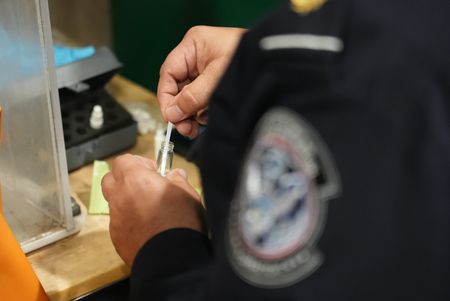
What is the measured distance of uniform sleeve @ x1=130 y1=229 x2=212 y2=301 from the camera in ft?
1.40

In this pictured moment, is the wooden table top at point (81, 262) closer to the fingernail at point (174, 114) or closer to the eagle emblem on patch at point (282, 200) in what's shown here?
the fingernail at point (174, 114)

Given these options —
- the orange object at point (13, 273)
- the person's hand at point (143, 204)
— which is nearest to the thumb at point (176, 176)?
the person's hand at point (143, 204)

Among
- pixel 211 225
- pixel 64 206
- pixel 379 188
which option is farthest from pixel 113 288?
pixel 379 188

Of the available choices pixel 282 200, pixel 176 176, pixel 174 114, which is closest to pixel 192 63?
pixel 174 114

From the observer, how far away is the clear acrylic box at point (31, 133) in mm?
Answer: 618

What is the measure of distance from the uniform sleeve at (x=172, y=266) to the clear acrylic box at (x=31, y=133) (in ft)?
0.89

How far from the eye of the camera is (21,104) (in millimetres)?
670

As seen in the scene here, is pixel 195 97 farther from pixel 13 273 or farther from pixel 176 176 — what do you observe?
pixel 13 273

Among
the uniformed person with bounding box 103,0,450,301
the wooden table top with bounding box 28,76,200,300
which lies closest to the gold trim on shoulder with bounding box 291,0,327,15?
the uniformed person with bounding box 103,0,450,301

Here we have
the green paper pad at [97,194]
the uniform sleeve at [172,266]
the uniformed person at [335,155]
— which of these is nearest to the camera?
the uniformed person at [335,155]

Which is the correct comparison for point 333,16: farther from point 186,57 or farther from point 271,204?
point 186,57

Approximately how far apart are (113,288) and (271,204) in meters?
0.45

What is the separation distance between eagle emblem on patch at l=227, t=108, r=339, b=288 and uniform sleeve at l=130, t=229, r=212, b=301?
92 mm

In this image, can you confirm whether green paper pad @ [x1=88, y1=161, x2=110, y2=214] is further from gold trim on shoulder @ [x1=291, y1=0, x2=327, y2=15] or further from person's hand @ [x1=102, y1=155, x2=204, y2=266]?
gold trim on shoulder @ [x1=291, y1=0, x2=327, y2=15]
